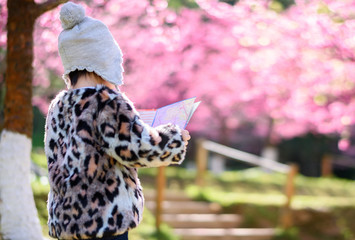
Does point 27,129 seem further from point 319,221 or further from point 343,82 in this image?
point 319,221

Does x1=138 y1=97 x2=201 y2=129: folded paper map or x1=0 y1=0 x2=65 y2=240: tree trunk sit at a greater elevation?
x1=138 y1=97 x2=201 y2=129: folded paper map

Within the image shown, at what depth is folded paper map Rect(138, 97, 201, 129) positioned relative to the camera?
2.11m

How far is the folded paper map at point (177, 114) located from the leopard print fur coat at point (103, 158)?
0.32 feet

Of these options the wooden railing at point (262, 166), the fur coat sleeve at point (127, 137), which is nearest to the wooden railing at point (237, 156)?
the wooden railing at point (262, 166)

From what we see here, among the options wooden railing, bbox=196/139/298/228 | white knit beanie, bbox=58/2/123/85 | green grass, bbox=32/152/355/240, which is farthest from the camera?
wooden railing, bbox=196/139/298/228

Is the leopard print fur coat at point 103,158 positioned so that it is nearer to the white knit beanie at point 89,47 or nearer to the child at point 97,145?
the child at point 97,145

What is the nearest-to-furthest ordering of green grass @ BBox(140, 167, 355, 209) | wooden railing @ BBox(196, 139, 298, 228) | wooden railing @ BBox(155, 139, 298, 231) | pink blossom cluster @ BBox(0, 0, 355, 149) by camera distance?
pink blossom cluster @ BBox(0, 0, 355, 149), wooden railing @ BBox(155, 139, 298, 231), wooden railing @ BBox(196, 139, 298, 228), green grass @ BBox(140, 167, 355, 209)

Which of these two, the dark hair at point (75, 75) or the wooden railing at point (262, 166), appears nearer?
the dark hair at point (75, 75)

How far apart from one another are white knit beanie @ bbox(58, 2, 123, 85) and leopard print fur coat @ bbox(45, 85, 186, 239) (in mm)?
103

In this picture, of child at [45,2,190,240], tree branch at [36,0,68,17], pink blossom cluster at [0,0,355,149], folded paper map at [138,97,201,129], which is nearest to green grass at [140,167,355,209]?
pink blossom cluster at [0,0,355,149]

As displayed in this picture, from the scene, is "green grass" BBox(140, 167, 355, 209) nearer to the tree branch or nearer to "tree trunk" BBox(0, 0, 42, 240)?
"tree trunk" BBox(0, 0, 42, 240)

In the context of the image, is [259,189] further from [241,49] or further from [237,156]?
[241,49]

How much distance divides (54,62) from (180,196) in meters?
2.98

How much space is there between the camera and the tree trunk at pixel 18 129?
3689mm
